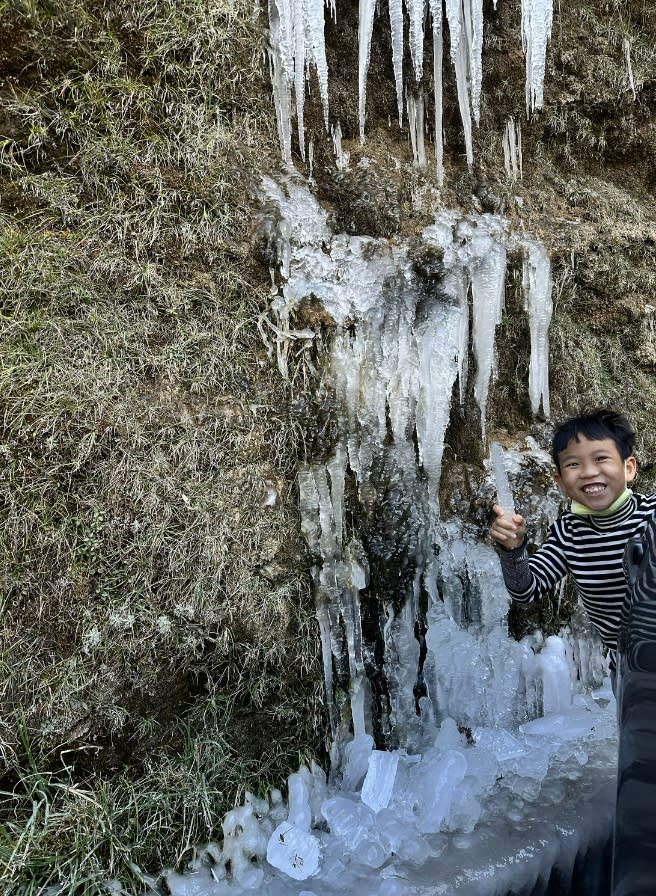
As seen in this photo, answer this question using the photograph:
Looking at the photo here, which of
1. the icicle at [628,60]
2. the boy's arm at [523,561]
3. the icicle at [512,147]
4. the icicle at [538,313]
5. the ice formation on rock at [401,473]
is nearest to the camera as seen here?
the boy's arm at [523,561]

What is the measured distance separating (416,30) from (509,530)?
10.2ft

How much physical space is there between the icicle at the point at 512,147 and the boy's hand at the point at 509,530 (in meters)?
2.92

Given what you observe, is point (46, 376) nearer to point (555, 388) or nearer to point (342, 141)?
point (342, 141)

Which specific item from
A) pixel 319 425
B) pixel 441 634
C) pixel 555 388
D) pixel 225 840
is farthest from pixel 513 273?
pixel 225 840

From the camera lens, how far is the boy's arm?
2.51 m

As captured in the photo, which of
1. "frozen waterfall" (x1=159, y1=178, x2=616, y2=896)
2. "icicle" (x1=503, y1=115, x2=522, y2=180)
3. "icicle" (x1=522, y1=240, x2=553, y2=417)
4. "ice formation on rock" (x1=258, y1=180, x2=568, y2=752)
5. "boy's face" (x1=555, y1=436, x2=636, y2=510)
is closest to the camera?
"boy's face" (x1=555, y1=436, x2=636, y2=510)

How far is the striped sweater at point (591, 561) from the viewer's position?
2465 mm

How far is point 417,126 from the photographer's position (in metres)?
4.21

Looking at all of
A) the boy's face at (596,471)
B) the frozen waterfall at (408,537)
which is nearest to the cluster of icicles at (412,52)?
the frozen waterfall at (408,537)

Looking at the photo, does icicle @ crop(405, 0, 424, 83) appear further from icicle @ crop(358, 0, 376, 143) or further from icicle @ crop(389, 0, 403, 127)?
icicle @ crop(358, 0, 376, 143)

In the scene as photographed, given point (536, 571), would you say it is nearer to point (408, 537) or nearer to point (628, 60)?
point (408, 537)

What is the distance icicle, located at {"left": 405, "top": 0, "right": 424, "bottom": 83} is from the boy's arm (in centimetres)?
→ 289

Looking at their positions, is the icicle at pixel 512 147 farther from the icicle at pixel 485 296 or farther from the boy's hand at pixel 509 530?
the boy's hand at pixel 509 530

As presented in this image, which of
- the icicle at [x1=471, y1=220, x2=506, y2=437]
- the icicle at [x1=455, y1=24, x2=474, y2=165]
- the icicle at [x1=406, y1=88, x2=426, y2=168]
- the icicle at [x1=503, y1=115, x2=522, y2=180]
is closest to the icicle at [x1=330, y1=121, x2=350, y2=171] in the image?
the icicle at [x1=406, y1=88, x2=426, y2=168]
